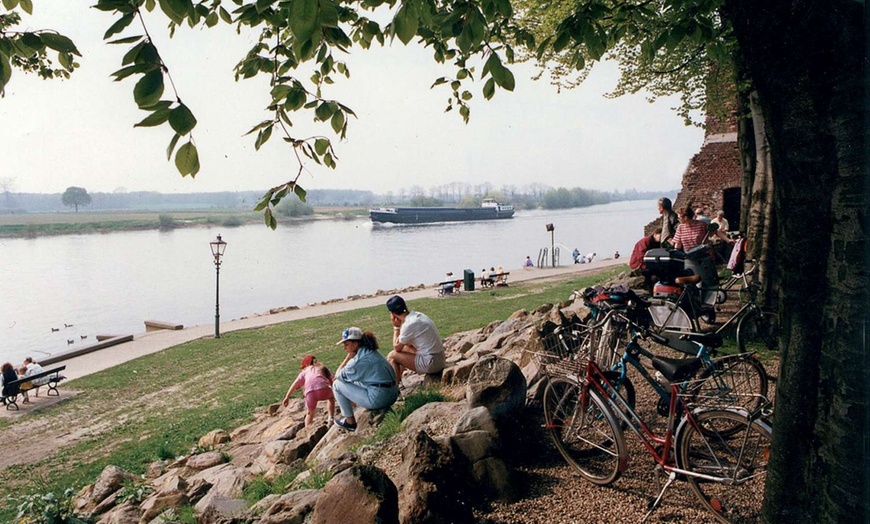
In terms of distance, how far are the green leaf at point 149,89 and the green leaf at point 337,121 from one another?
1.31 meters

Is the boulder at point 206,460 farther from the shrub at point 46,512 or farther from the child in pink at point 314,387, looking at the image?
the shrub at point 46,512

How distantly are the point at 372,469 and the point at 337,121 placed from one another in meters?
1.85

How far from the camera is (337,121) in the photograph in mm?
3145

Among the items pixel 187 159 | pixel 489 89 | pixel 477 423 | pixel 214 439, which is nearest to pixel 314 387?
pixel 214 439

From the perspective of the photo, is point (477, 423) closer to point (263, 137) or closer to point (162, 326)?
point (263, 137)

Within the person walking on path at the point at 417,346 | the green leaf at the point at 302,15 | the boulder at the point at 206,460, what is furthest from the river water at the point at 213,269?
the green leaf at the point at 302,15

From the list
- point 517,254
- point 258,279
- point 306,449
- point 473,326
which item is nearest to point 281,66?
point 306,449

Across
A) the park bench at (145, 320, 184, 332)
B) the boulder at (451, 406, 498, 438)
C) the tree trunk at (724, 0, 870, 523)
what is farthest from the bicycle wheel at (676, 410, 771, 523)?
the park bench at (145, 320, 184, 332)

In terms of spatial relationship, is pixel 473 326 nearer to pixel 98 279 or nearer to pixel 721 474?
pixel 721 474

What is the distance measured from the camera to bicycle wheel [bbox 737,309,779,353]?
6477 millimetres

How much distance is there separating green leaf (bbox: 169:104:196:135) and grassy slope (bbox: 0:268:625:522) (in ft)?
23.8

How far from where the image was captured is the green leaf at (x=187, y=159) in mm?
2043

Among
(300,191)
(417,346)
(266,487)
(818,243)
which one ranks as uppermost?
(300,191)

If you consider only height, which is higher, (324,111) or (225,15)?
(225,15)
